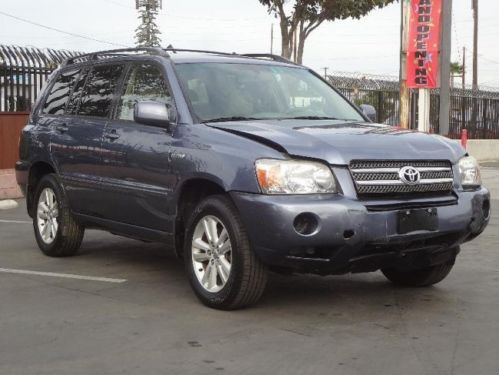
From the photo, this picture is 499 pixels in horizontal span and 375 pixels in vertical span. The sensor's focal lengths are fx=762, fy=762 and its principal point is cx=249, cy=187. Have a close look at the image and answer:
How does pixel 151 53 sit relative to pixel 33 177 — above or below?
above

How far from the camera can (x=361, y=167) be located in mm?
4895

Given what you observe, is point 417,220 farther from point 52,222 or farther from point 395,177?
point 52,222

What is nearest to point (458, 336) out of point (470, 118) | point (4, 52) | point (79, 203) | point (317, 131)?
point (317, 131)

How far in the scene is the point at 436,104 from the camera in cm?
2592

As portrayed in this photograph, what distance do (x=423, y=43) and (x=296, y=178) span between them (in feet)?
40.5

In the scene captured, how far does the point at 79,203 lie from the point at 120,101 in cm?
104

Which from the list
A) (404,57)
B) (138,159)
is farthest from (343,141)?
(404,57)

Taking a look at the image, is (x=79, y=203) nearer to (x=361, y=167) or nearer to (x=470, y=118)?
(x=361, y=167)

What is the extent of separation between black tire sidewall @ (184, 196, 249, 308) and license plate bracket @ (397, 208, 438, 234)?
3.30 feet

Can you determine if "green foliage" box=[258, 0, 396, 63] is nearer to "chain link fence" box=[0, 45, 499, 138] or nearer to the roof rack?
"chain link fence" box=[0, 45, 499, 138]

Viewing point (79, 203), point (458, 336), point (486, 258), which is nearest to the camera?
point (458, 336)

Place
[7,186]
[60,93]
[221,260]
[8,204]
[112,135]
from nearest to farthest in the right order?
[221,260]
[112,135]
[60,93]
[8,204]
[7,186]

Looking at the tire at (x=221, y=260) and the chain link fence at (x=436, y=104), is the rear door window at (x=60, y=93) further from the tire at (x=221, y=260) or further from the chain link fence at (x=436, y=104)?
the chain link fence at (x=436, y=104)

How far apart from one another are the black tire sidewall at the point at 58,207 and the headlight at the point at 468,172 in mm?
3626
